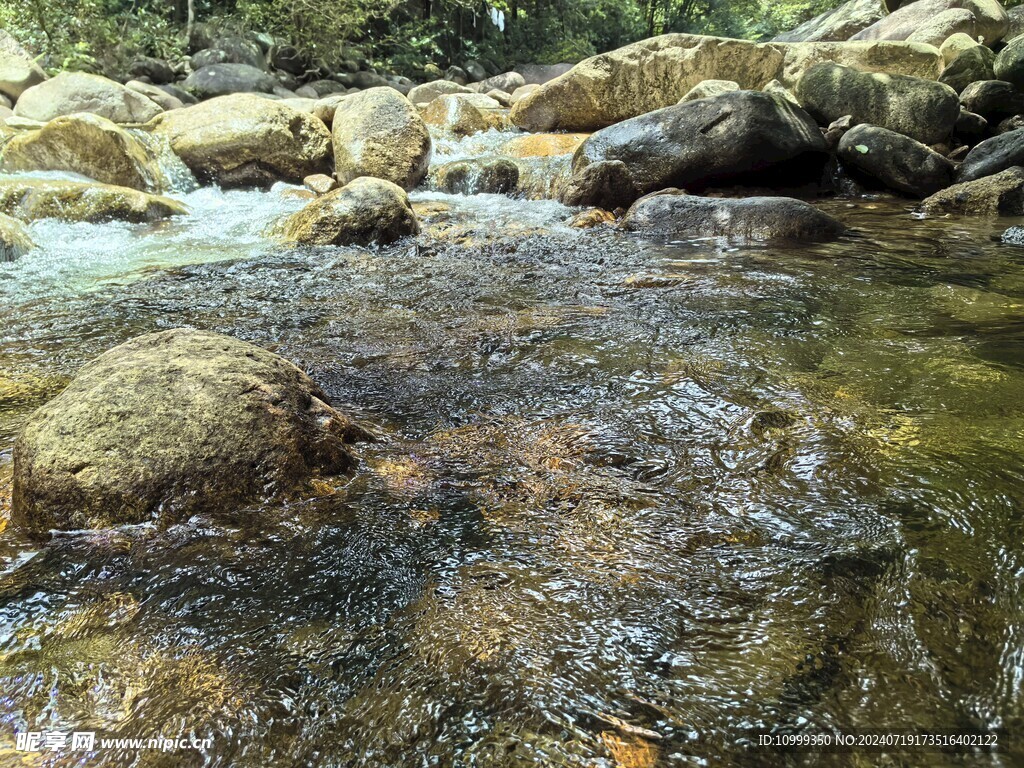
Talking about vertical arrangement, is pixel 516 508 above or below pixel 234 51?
below

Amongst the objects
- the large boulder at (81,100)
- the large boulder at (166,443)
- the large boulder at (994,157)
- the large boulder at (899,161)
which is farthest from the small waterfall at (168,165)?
the large boulder at (994,157)

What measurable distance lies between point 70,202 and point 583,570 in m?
8.75

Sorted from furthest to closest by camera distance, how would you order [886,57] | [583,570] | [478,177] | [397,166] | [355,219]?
[886,57] < [478,177] < [397,166] < [355,219] < [583,570]

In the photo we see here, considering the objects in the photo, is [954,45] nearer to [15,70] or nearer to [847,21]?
[847,21]

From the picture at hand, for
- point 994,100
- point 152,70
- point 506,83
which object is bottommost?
point 994,100

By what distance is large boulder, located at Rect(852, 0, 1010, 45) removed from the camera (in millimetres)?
13508

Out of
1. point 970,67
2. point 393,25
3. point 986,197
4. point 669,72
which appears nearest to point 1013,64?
point 970,67

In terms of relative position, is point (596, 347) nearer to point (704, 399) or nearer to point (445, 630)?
point (704, 399)

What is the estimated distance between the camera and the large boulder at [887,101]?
9.88 m

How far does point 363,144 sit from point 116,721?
985 cm

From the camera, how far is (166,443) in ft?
6.94

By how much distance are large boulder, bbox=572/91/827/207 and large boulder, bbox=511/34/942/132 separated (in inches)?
170

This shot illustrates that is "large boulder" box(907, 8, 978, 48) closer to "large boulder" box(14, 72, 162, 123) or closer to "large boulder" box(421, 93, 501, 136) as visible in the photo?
"large boulder" box(421, 93, 501, 136)

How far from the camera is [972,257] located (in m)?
5.47
